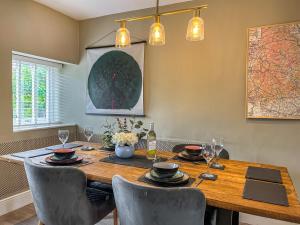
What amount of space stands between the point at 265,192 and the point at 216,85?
158cm

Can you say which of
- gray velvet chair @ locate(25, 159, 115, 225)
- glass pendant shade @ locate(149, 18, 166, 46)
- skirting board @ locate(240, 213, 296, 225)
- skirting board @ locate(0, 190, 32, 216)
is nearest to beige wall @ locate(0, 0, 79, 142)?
skirting board @ locate(0, 190, 32, 216)

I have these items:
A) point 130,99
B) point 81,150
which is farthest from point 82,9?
point 81,150

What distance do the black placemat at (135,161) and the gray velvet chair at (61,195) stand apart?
1.27ft

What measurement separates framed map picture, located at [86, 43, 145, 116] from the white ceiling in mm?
478

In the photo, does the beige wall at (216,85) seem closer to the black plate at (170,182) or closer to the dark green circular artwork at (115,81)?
the dark green circular artwork at (115,81)

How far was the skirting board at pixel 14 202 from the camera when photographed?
254 centimetres

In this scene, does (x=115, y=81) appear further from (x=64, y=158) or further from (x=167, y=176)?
(x=167, y=176)

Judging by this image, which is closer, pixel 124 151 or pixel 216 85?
pixel 124 151

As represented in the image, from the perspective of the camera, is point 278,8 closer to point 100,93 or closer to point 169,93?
point 169,93

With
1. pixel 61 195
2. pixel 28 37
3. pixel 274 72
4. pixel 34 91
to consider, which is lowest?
pixel 61 195

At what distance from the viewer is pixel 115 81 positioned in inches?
126

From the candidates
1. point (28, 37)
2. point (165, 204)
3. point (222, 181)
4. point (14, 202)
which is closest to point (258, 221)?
point (222, 181)

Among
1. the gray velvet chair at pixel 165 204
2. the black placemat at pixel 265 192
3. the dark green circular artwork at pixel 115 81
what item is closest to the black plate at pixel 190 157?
the black placemat at pixel 265 192

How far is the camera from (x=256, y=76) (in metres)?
2.46
